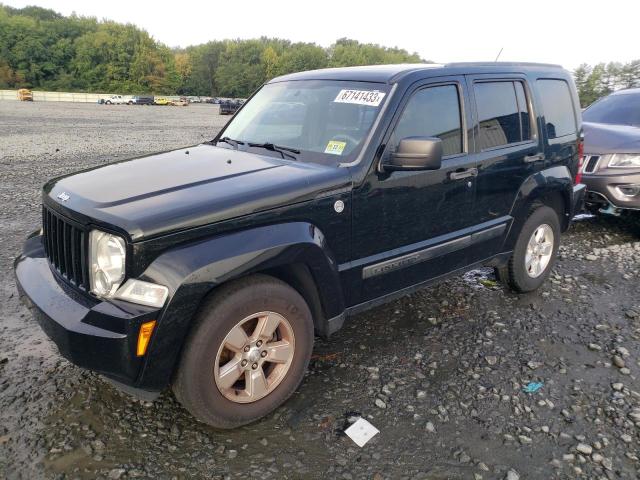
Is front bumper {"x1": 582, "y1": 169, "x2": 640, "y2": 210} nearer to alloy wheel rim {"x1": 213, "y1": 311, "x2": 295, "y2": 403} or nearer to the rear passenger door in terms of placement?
the rear passenger door

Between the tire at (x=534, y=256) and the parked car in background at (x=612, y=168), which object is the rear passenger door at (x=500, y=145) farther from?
the parked car in background at (x=612, y=168)

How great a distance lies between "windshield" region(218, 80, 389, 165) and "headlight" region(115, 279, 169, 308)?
4.44ft

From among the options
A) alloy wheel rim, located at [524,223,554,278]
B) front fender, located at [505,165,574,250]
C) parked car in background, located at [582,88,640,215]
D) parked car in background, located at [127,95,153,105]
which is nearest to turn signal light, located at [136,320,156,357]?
front fender, located at [505,165,574,250]

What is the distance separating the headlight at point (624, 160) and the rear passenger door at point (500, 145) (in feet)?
8.32

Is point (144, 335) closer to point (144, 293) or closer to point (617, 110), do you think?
point (144, 293)

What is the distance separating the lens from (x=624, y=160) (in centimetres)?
609

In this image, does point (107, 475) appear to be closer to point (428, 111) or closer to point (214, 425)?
point (214, 425)

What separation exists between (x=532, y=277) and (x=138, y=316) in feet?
12.1

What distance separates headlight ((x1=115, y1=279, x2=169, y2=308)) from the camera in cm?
229

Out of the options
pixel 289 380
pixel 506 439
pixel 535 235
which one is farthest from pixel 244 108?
pixel 506 439

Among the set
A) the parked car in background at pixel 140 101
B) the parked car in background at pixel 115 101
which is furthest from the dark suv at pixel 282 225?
the parked car in background at pixel 115 101

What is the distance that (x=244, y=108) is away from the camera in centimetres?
428

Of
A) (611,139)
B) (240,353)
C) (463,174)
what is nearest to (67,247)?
(240,353)

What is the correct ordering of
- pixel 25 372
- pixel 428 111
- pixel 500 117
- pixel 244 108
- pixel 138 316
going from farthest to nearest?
pixel 244 108, pixel 500 117, pixel 428 111, pixel 25 372, pixel 138 316
